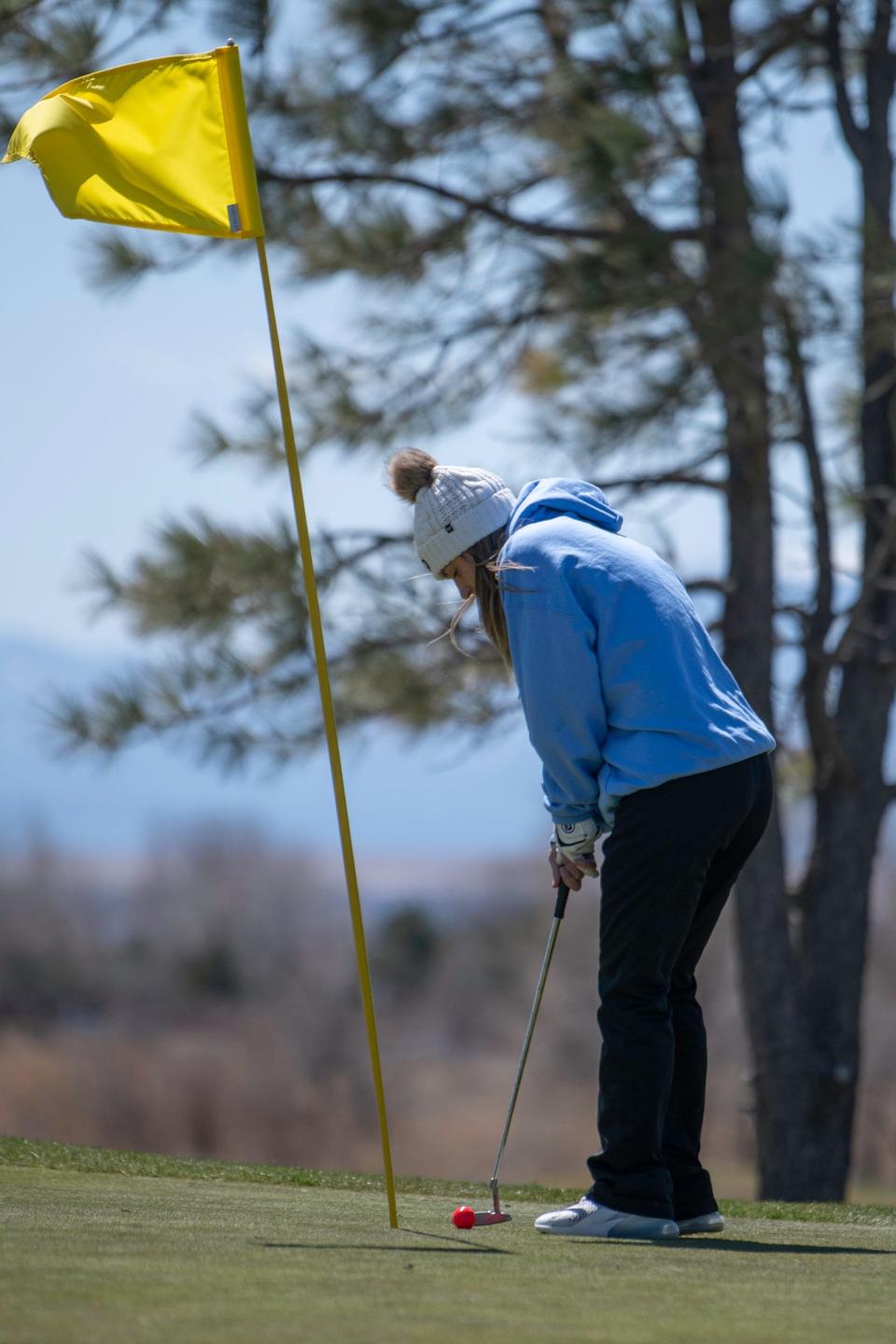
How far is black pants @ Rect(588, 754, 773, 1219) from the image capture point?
9.47 ft

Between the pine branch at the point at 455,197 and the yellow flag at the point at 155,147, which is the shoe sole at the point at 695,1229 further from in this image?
the pine branch at the point at 455,197

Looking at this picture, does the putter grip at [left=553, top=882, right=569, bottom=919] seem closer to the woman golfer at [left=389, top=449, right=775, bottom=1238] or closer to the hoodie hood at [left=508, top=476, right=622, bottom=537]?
the woman golfer at [left=389, top=449, right=775, bottom=1238]

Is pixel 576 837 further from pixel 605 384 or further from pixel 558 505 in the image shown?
pixel 605 384

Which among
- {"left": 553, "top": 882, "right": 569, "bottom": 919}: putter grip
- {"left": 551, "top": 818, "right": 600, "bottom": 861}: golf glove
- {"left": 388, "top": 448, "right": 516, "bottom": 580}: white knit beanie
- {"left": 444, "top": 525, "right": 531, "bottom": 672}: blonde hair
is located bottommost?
{"left": 553, "top": 882, "right": 569, "bottom": 919}: putter grip

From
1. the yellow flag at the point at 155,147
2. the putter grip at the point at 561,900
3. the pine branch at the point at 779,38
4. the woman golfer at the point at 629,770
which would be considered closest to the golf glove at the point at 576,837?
the woman golfer at the point at 629,770

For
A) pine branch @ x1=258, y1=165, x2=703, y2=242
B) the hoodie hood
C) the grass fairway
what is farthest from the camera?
pine branch @ x1=258, y1=165, x2=703, y2=242

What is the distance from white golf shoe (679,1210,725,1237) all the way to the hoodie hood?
46.1 inches

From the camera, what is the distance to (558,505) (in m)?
3.08

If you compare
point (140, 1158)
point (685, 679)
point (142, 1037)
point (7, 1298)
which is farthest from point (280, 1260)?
point (142, 1037)

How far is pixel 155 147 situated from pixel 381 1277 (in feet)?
7.67

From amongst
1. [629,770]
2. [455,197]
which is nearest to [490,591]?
[629,770]

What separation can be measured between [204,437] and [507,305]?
4.49ft

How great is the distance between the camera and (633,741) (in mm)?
2895

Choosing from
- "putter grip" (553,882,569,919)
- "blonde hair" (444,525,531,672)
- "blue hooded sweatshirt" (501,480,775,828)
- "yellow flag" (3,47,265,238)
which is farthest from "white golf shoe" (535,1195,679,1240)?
"yellow flag" (3,47,265,238)
